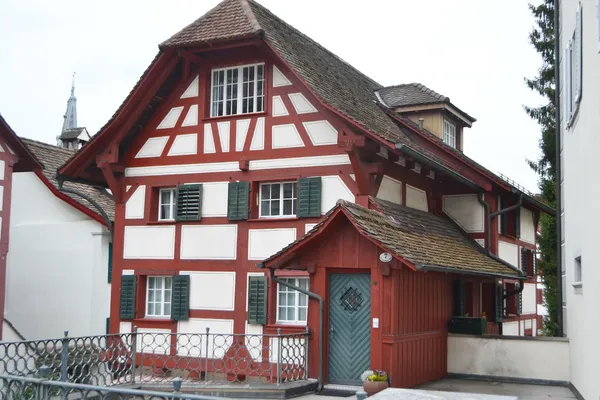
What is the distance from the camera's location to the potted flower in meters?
13.0

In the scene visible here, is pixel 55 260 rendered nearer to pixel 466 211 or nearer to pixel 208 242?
pixel 208 242

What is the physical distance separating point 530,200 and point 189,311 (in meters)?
9.69

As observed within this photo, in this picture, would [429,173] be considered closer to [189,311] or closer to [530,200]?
[530,200]

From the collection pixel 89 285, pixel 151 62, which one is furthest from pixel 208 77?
pixel 89 285

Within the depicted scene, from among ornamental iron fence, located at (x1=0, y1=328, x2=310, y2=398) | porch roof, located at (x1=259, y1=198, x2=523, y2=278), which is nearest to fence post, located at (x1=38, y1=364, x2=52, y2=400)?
porch roof, located at (x1=259, y1=198, x2=523, y2=278)

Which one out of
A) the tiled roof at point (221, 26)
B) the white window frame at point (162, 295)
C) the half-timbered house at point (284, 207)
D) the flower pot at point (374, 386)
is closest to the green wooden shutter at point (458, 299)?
the half-timbered house at point (284, 207)

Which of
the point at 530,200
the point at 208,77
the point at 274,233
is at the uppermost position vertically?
the point at 208,77

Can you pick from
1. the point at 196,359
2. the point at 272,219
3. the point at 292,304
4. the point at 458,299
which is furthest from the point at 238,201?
the point at 458,299

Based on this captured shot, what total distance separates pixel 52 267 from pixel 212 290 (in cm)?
914

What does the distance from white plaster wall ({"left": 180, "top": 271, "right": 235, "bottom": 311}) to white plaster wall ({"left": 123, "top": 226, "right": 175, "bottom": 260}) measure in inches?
32.8

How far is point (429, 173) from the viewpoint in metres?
19.2

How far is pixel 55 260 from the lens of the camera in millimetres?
24875

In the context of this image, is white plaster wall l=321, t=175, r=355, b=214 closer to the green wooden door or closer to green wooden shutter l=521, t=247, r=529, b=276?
the green wooden door

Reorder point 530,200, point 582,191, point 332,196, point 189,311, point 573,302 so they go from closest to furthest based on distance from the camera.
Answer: point 582,191
point 573,302
point 332,196
point 189,311
point 530,200
